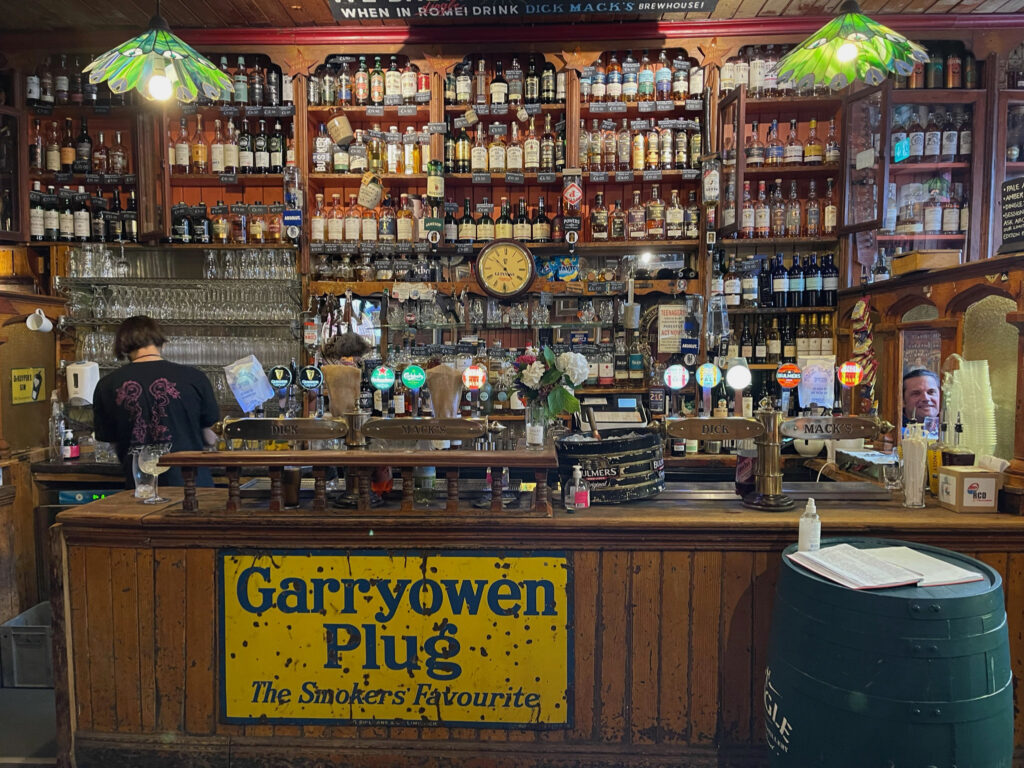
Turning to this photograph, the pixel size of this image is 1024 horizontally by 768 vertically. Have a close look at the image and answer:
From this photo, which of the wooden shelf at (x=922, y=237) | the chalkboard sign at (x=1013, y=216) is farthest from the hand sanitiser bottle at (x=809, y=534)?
the wooden shelf at (x=922, y=237)

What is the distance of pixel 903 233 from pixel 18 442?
5.40m

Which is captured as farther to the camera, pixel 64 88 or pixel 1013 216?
pixel 64 88

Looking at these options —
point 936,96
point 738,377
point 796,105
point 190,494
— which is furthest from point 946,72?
point 190,494

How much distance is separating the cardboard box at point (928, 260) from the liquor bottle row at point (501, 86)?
2.17m

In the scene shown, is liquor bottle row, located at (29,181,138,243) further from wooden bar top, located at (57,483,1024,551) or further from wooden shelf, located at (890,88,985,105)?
wooden shelf, located at (890,88,985,105)

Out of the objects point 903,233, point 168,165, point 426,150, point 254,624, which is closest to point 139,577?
point 254,624

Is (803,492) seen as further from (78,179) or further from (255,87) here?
(78,179)

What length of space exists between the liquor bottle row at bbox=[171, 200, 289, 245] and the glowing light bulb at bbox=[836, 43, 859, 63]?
3.11 meters

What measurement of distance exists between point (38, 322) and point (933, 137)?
5.43 meters

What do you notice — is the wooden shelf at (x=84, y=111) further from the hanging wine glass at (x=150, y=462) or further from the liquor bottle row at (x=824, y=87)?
the liquor bottle row at (x=824, y=87)

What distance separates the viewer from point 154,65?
8.55 feet

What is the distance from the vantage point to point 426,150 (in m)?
4.33

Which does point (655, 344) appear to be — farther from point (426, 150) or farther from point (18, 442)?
point (18, 442)

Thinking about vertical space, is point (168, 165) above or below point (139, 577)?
above
